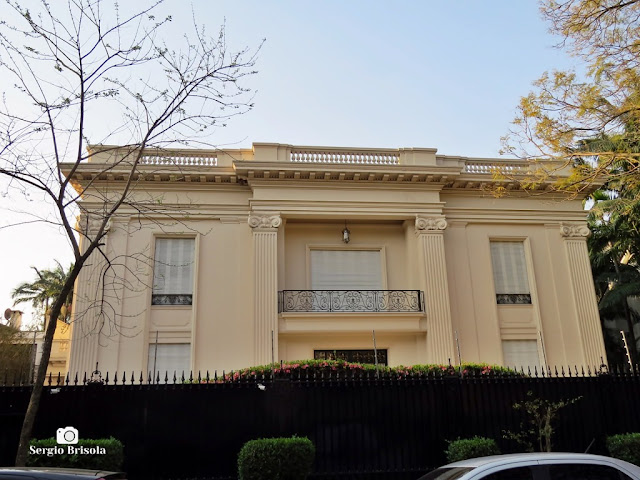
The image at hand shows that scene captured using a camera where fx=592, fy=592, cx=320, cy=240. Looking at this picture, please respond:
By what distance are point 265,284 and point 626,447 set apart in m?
10.1

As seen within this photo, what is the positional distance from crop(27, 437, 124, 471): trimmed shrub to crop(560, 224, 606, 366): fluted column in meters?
14.1

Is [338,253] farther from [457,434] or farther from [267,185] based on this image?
[457,434]

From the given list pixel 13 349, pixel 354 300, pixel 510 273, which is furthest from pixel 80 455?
pixel 13 349

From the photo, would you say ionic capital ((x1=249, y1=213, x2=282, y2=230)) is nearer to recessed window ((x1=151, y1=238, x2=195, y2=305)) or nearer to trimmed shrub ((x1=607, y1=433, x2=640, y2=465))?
recessed window ((x1=151, y1=238, x2=195, y2=305))

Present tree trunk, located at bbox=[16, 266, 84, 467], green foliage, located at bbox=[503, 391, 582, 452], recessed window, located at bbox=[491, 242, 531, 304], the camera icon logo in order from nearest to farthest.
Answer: tree trunk, located at bbox=[16, 266, 84, 467] < the camera icon logo < green foliage, located at bbox=[503, 391, 582, 452] < recessed window, located at bbox=[491, 242, 531, 304]

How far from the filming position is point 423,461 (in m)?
10.4

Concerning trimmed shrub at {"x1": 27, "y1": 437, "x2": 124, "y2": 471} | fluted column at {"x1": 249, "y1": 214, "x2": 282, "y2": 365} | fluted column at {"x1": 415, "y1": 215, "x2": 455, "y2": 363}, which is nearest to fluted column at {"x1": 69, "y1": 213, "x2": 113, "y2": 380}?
fluted column at {"x1": 249, "y1": 214, "x2": 282, "y2": 365}

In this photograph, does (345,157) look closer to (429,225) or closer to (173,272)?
(429,225)

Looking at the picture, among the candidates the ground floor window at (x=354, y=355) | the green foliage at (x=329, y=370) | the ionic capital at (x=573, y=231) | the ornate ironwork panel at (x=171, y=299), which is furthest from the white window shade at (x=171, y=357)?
the ionic capital at (x=573, y=231)

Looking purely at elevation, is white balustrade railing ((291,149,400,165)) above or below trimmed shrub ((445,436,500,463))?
above

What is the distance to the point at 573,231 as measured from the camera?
766 inches

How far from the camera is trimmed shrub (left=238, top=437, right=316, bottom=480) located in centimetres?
916

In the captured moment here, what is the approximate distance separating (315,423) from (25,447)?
4.54 metres

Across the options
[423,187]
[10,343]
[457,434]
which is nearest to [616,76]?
[457,434]
